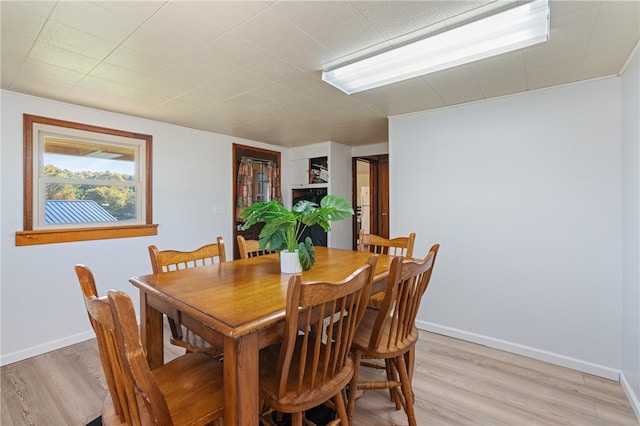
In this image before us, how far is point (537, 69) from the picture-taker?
2047 mm

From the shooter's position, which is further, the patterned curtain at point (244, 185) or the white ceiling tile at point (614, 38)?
the patterned curtain at point (244, 185)

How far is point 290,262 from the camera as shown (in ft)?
5.56

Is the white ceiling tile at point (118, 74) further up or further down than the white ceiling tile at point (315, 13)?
further up

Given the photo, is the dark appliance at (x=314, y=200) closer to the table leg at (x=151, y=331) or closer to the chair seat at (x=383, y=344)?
the chair seat at (x=383, y=344)

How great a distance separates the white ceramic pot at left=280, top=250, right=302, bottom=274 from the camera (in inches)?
66.6

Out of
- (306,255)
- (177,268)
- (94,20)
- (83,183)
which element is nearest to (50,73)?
(94,20)

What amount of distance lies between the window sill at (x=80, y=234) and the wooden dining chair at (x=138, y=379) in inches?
83.0

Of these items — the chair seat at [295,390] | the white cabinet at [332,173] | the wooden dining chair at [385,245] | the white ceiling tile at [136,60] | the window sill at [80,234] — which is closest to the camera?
the chair seat at [295,390]

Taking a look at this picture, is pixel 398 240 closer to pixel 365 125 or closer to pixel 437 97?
pixel 437 97

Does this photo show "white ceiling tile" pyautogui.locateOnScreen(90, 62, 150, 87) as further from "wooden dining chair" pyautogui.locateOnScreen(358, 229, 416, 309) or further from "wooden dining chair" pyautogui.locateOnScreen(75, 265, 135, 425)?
"wooden dining chair" pyautogui.locateOnScreen(358, 229, 416, 309)

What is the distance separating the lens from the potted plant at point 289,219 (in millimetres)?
1636

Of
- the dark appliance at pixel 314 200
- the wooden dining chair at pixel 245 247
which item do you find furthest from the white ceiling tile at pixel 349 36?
the dark appliance at pixel 314 200

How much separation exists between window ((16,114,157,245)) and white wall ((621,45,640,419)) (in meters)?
4.00

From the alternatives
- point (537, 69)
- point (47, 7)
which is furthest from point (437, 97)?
point (47, 7)
